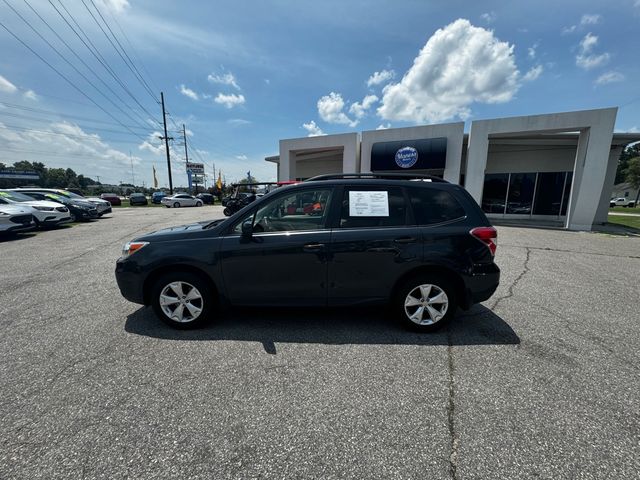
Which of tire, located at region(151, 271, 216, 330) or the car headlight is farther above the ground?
the car headlight

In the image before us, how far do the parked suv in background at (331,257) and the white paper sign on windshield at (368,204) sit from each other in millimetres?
12

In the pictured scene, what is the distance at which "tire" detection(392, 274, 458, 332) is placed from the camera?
318 centimetres

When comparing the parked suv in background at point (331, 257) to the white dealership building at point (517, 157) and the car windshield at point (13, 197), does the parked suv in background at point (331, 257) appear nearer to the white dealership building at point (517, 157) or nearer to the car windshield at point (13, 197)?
the car windshield at point (13, 197)

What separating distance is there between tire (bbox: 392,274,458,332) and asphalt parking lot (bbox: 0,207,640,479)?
176 mm

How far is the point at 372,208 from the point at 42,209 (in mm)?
14315

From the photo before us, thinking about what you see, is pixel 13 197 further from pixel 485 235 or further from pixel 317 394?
pixel 485 235

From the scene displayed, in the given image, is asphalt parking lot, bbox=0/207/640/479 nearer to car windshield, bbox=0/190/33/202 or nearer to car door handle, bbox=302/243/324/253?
car door handle, bbox=302/243/324/253

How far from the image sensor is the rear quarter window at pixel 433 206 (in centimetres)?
321

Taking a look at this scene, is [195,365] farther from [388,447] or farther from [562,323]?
[562,323]

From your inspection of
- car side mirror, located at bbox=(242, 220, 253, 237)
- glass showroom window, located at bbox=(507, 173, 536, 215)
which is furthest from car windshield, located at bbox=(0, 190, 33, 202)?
glass showroom window, located at bbox=(507, 173, 536, 215)

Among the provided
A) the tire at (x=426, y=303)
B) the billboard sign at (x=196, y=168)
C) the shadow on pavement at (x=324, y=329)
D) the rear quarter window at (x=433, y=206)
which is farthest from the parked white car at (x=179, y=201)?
the tire at (x=426, y=303)

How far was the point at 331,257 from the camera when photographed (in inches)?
121

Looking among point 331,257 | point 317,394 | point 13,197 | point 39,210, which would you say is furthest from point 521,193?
point 13,197

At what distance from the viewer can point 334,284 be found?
10.3 feet
